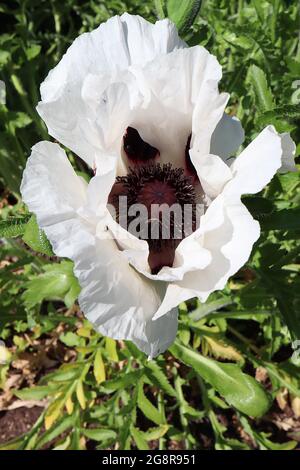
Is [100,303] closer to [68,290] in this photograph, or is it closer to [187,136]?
[187,136]

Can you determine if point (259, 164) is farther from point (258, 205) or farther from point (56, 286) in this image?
point (56, 286)

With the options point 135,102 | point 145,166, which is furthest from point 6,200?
point 135,102

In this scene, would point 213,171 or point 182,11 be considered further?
point 182,11

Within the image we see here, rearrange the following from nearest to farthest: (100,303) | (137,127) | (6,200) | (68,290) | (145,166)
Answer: (100,303) < (137,127) < (145,166) < (68,290) < (6,200)

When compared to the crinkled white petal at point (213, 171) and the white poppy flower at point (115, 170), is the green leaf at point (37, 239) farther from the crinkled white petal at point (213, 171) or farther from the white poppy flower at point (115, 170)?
the crinkled white petal at point (213, 171)

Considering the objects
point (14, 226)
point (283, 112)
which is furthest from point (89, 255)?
point (283, 112)

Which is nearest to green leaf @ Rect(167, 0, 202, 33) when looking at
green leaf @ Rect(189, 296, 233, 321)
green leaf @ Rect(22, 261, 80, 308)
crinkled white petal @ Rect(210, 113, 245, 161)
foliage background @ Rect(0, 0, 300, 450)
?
foliage background @ Rect(0, 0, 300, 450)

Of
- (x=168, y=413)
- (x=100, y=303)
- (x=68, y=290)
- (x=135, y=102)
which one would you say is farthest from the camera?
(x=168, y=413)
